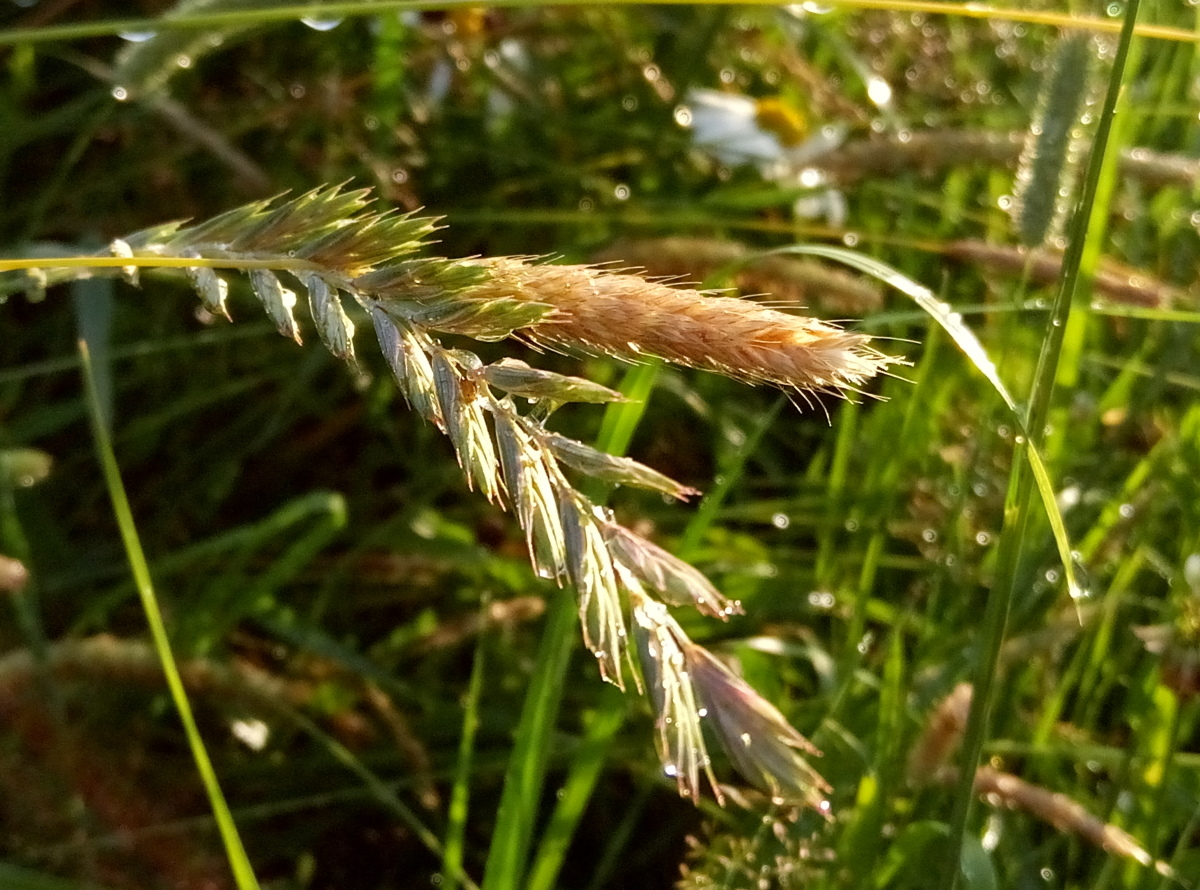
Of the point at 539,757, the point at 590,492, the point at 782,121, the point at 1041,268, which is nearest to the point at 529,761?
the point at 539,757

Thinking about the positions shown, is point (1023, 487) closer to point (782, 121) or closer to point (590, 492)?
point (590, 492)

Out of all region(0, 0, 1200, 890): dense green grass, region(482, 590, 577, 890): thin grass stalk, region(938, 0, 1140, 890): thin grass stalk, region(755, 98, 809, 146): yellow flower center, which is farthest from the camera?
region(755, 98, 809, 146): yellow flower center

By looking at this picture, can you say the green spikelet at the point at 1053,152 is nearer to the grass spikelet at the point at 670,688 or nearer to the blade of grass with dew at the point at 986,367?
the blade of grass with dew at the point at 986,367

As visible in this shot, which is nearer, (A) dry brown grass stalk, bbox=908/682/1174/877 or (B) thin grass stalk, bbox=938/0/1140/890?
(B) thin grass stalk, bbox=938/0/1140/890

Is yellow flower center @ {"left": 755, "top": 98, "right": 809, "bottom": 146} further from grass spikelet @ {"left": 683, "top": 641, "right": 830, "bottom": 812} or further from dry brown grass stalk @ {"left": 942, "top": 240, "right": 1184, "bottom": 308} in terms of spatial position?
grass spikelet @ {"left": 683, "top": 641, "right": 830, "bottom": 812}

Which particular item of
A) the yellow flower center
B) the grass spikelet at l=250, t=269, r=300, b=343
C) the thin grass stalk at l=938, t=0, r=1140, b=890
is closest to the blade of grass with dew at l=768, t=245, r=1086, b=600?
the thin grass stalk at l=938, t=0, r=1140, b=890

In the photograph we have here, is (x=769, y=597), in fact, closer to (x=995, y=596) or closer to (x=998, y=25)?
(x=995, y=596)

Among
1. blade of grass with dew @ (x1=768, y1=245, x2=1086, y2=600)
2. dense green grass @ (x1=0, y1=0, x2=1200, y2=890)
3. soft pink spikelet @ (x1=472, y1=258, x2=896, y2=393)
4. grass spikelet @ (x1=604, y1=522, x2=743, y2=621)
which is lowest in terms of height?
dense green grass @ (x1=0, y1=0, x2=1200, y2=890)

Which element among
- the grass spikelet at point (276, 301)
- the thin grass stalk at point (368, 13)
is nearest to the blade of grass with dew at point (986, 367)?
the thin grass stalk at point (368, 13)

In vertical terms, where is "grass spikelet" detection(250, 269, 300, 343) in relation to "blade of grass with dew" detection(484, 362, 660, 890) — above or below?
above
